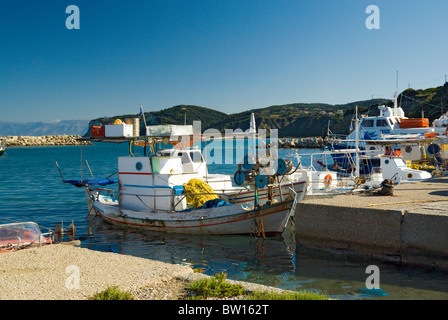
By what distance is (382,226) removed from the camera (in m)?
11.3

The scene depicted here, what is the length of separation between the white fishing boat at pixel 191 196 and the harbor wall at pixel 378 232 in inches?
114

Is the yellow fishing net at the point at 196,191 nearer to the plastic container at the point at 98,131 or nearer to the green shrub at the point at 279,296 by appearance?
the plastic container at the point at 98,131

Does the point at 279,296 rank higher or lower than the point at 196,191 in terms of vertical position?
lower

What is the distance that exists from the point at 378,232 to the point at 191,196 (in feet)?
29.3

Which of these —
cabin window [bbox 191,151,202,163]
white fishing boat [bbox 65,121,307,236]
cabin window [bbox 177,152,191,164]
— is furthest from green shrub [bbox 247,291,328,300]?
cabin window [bbox 191,151,202,163]

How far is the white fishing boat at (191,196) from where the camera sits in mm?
15867

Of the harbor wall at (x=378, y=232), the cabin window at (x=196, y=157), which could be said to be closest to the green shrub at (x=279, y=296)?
the harbor wall at (x=378, y=232)

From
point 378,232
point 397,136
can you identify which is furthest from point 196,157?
point 397,136

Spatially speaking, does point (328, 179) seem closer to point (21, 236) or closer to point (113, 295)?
point (21, 236)

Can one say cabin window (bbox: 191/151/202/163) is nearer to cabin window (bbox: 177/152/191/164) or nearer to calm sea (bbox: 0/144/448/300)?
cabin window (bbox: 177/152/191/164)

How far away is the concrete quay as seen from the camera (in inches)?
409

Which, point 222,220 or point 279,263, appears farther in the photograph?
point 222,220
